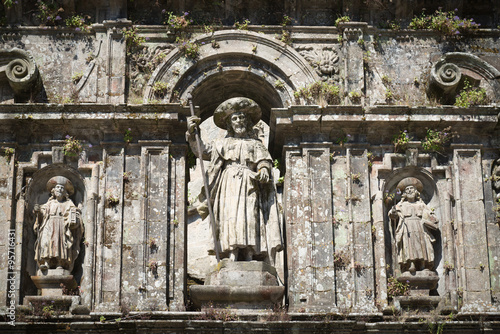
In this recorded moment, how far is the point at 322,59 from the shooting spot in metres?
17.5

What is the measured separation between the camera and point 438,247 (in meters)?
16.8

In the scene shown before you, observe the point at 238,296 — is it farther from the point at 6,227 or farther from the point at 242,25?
the point at 242,25

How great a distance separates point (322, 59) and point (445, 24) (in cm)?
200

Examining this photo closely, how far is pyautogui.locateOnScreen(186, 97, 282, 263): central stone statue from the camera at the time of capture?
53.6ft

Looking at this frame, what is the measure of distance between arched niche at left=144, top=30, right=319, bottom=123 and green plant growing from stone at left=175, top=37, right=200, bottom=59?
0.17ft

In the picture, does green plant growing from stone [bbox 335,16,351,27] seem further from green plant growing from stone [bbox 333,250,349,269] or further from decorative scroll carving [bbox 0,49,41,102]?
decorative scroll carving [bbox 0,49,41,102]

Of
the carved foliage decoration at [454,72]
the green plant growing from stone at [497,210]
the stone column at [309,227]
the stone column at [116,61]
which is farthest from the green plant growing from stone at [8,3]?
the green plant growing from stone at [497,210]

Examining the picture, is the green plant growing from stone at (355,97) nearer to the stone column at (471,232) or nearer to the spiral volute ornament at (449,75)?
the spiral volute ornament at (449,75)

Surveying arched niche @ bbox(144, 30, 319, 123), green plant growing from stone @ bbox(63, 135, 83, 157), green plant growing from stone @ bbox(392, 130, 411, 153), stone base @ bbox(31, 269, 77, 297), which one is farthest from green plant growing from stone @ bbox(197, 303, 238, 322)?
green plant growing from stone @ bbox(392, 130, 411, 153)

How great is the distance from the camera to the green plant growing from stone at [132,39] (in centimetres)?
1738

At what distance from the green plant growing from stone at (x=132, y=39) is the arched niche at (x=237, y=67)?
50 centimetres

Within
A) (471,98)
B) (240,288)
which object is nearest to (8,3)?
(240,288)

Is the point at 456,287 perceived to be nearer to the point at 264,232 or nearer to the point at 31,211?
the point at 264,232

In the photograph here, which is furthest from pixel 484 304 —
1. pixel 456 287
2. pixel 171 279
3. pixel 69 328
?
pixel 69 328
